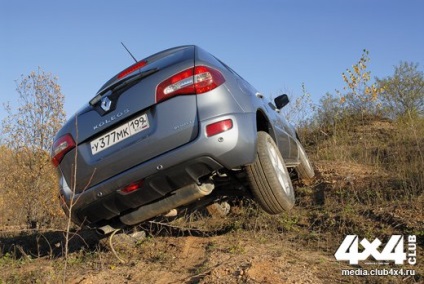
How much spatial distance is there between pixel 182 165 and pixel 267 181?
720mm

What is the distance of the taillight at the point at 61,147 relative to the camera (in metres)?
3.43

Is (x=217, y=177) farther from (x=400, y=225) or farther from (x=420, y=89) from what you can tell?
(x=420, y=89)

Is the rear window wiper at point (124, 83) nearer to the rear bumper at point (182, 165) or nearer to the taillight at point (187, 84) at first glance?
the taillight at point (187, 84)

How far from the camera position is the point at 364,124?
934 cm

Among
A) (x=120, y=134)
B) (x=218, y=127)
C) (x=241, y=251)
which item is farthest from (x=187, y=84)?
(x=241, y=251)

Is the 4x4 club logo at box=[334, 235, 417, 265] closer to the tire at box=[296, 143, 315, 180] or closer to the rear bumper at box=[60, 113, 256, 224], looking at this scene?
the rear bumper at box=[60, 113, 256, 224]

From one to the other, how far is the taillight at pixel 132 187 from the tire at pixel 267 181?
2.65 feet

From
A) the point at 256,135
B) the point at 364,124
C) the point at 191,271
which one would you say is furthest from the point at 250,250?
the point at 364,124

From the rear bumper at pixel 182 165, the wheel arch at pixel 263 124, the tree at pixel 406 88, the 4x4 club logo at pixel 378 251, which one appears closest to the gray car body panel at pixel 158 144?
the rear bumper at pixel 182 165

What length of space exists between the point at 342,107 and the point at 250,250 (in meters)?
7.72

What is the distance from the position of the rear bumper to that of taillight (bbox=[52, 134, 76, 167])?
15.8 inches

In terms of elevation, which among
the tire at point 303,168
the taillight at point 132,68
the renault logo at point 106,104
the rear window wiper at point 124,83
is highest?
the taillight at point 132,68

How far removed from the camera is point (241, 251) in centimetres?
347

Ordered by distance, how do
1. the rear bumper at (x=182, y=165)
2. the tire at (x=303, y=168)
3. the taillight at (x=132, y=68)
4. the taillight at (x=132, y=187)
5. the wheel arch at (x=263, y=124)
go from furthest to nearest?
1. the tire at (x=303, y=168)
2. the wheel arch at (x=263, y=124)
3. the taillight at (x=132, y=68)
4. the taillight at (x=132, y=187)
5. the rear bumper at (x=182, y=165)
